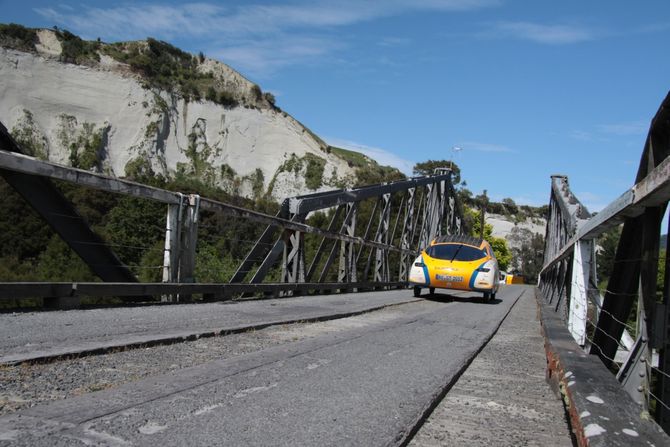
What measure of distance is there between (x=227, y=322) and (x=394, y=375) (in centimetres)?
316

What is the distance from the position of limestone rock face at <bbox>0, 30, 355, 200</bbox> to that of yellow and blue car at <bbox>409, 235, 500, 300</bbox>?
2025 inches

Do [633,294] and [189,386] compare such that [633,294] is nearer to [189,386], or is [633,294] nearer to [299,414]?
[299,414]

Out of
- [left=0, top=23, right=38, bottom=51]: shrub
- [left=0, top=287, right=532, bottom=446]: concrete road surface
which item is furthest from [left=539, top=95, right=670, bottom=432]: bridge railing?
[left=0, top=23, right=38, bottom=51]: shrub

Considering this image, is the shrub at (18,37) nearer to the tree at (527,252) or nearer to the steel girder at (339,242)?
the steel girder at (339,242)

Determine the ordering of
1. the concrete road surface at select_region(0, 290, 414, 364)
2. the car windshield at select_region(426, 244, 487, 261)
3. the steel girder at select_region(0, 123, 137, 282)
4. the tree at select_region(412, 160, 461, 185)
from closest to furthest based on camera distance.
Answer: the concrete road surface at select_region(0, 290, 414, 364)
the steel girder at select_region(0, 123, 137, 282)
the car windshield at select_region(426, 244, 487, 261)
the tree at select_region(412, 160, 461, 185)

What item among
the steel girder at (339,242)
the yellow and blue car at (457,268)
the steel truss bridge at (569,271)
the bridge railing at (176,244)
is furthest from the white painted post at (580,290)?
the yellow and blue car at (457,268)

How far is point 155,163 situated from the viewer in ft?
221

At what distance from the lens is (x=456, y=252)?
16453 millimetres

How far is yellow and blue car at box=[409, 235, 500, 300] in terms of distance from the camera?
15742mm

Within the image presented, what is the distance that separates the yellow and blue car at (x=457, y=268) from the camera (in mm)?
15742

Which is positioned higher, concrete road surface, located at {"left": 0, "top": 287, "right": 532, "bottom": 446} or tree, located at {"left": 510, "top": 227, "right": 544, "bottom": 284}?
tree, located at {"left": 510, "top": 227, "right": 544, "bottom": 284}

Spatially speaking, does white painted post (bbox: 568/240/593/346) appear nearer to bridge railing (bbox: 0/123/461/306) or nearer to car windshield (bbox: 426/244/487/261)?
bridge railing (bbox: 0/123/461/306)

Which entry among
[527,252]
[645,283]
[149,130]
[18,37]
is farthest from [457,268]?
[527,252]

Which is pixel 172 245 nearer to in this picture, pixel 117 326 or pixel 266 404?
pixel 117 326
